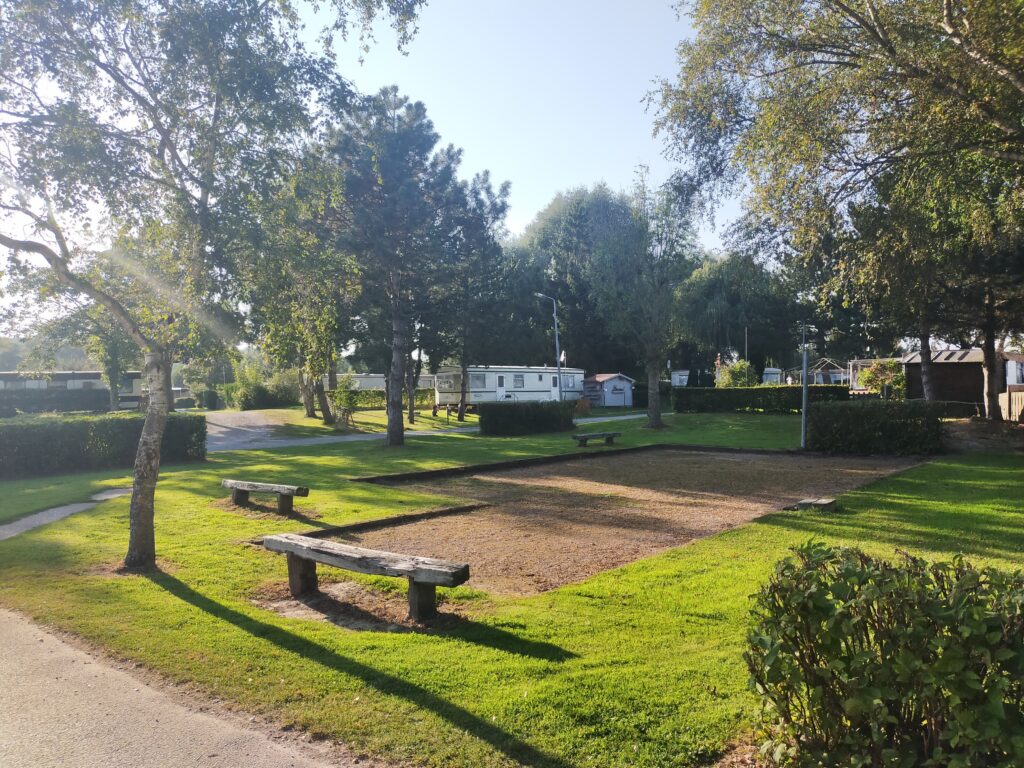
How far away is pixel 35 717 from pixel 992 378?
1089 inches

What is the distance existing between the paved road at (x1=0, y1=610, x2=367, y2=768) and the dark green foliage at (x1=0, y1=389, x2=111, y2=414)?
44748mm

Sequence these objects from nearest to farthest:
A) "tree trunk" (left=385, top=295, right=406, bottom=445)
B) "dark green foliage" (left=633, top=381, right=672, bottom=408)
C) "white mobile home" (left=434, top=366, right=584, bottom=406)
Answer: "tree trunk" (left=385, top=295, right=406, bottom=445)
"white mobile home" (left=434, top=366, right=584, bottom=406)
"dark green foliage" (left=633, top=381, right=672, bottom=408)

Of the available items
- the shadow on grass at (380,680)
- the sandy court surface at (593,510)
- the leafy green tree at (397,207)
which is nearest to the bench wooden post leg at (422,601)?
the shadow on grass at (380,680)

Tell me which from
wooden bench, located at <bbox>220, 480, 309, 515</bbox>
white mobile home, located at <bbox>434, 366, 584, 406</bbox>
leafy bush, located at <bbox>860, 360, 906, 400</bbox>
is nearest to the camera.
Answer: wooden bench, located at <bbox>220, 480, 309, 515</bbox>

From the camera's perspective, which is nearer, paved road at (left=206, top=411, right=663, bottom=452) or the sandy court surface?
the sandy court surface

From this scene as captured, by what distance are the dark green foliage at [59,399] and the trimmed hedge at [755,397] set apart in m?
36.5

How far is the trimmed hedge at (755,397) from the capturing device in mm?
32281

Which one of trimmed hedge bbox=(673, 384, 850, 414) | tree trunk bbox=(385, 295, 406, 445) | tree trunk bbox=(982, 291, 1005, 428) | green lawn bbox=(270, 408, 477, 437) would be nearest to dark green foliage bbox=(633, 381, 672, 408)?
trimmed hedge bbox=(673, 384, 850, 414)

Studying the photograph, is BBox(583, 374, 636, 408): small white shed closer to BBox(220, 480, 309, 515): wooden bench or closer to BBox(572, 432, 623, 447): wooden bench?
BBox(572, 432, 623, 447): wooden bench

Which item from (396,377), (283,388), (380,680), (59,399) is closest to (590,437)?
(396,377)

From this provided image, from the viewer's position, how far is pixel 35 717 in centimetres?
383

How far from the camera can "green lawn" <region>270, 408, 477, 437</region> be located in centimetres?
3034

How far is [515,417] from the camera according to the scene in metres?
27.5

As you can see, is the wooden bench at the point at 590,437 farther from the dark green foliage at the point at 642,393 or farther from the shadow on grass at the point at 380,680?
the dark green foliage at the point at 642,393
